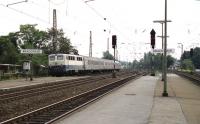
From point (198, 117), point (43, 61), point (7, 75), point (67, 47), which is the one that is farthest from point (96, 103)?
point (67, 47)

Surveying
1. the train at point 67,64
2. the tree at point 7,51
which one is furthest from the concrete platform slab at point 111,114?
the tree at point 7,51

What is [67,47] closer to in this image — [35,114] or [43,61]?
[43,61]

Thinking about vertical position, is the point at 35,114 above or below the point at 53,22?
below

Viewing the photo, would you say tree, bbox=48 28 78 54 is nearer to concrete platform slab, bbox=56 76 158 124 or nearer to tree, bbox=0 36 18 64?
tree, bbox=0 36 18 64

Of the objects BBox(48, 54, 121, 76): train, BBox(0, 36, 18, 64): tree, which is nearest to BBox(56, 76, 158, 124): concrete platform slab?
BBox(48, 54, 121, 76): train

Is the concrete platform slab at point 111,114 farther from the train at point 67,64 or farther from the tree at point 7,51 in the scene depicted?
the tree at point 7,51

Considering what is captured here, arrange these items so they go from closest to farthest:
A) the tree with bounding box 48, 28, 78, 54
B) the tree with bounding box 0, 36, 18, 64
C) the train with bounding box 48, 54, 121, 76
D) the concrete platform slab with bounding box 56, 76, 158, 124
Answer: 1. the concrete platform slab with bounding box 56, 76, 158, 124
2. the train with bounding box 48, 54, 121, 76
3. the tree with bounding box 48, 28, 78, 54
4. the tree with bounding box 0, 36, 18, 64

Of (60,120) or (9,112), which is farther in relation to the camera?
(9,112)

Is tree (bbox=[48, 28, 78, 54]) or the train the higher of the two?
tree (bbox=[48, 28, 78, 54])

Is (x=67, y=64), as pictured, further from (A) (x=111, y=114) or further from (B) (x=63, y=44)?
(A) (x=111, y=114)

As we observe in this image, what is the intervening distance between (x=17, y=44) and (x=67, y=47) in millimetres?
19865

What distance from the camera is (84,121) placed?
44.8ft

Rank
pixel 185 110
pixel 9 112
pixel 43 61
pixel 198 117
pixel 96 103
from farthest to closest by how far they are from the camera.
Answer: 1. pixel 43 61
2. pixel 96 103
3. pixel 185 110
4. pixel 9 112
5. pixel 198 117

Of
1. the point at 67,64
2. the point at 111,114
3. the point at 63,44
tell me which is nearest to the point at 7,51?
the point at 63,44
